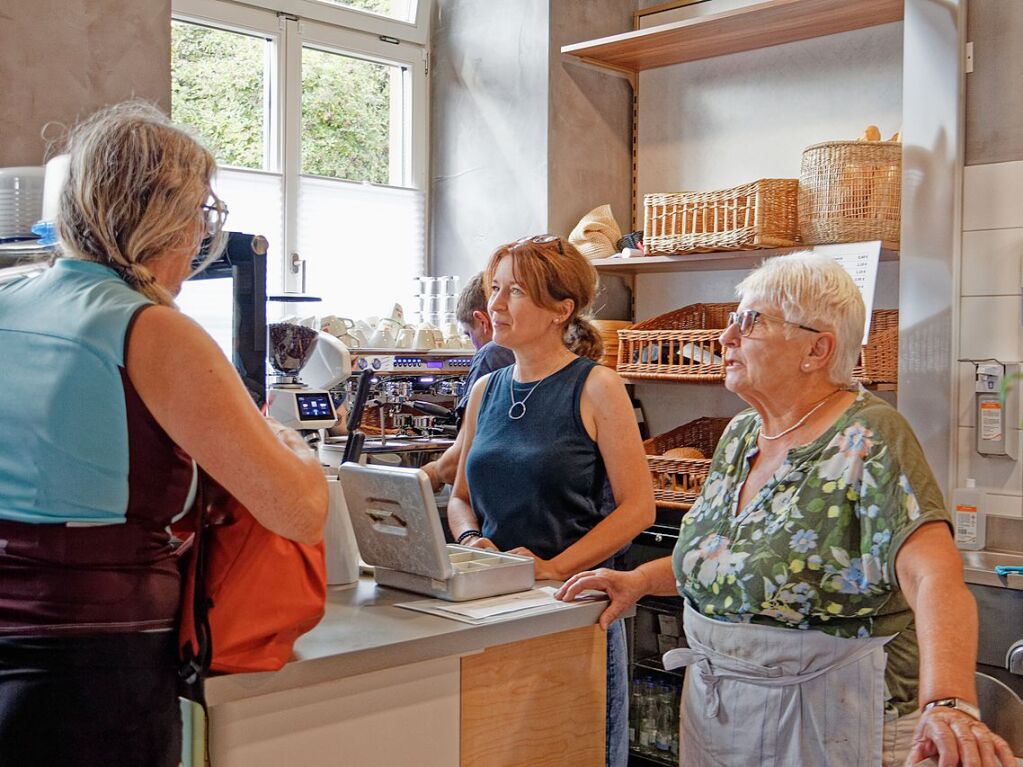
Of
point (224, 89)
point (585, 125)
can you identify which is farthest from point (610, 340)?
point (224, 89)

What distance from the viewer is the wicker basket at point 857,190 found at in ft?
11.5

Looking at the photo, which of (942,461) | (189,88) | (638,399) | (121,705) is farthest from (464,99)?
(121,705)

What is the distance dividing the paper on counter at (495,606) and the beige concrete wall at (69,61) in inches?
62.9

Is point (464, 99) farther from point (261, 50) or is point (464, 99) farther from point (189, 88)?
point (189, 88)

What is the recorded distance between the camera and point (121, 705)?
4.48 feet

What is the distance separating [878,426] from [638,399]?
3.06 meters

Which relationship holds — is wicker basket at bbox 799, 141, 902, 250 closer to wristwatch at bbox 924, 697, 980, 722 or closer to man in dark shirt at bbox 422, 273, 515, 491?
man in dark shirt at bbox 422, 273, 515, 491

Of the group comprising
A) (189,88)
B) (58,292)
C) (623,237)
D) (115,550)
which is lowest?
(115,550)

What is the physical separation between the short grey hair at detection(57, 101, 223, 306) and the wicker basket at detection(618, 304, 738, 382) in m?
2.66

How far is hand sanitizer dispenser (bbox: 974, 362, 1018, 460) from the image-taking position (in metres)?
3.21

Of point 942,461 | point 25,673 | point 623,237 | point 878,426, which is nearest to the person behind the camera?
point 25,673

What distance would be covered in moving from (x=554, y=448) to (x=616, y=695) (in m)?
0.49

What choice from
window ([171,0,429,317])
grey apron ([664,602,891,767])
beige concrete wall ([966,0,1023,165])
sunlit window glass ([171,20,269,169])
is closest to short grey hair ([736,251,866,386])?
grey apron ([664,602,891,767])

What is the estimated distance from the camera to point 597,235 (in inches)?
174
